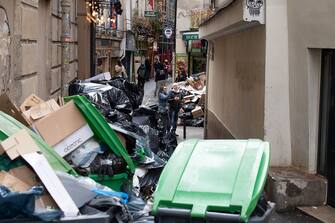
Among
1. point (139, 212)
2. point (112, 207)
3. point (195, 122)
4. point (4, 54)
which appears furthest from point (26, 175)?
point (195, 122)

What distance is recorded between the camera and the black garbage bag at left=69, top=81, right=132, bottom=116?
7.16 meters

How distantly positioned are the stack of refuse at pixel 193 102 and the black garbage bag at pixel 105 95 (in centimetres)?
888

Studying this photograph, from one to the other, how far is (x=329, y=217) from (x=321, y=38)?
217cm

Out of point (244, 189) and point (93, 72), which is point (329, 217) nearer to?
point (244, 189)

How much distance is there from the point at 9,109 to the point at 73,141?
0.59m

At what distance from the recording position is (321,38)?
23.1 ft

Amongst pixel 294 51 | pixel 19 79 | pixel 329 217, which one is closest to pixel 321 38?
pixel 294 51

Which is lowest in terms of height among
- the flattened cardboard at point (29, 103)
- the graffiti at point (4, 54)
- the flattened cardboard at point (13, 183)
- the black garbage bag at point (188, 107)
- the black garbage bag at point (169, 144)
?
the black garbage bag at point (188, 107)

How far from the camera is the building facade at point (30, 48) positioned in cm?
630

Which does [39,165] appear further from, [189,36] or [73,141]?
[189,36]

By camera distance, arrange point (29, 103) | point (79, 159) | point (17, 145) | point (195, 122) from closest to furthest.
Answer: point (17, 145), point (79, 159), point (29, 103), point (195, 122)

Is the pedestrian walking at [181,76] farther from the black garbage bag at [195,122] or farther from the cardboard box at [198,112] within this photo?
the black garbage bag at [195,122]

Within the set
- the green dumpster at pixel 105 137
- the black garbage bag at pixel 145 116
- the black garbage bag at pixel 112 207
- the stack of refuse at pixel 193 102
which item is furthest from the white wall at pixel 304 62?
the stack of refuse at pixel 193 102

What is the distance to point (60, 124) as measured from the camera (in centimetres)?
492
